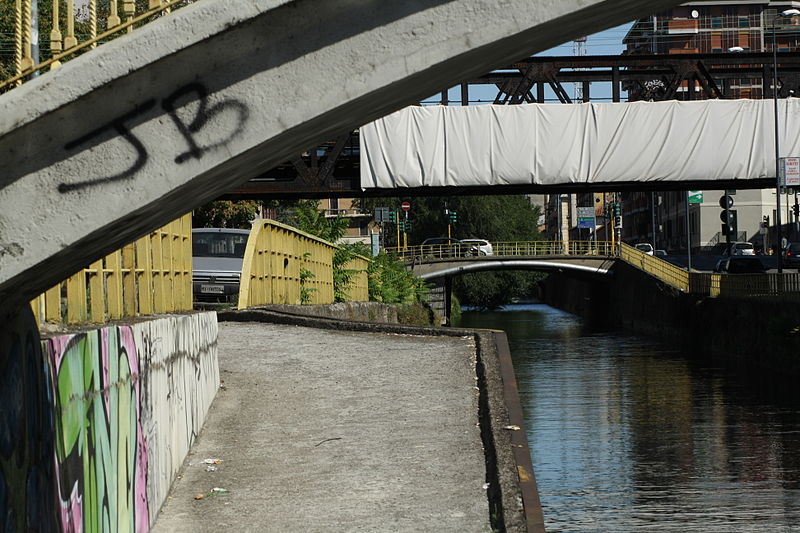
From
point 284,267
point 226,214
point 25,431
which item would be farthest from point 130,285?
point 226,214

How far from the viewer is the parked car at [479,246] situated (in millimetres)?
71625

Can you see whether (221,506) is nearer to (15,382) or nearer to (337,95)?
(15,382)

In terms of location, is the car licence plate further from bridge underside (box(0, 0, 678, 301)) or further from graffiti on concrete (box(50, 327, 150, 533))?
bridge underside (box(0, 0, 678, 301))

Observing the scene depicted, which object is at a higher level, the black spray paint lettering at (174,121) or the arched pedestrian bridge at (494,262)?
the black spray paint lettering at (174,121)

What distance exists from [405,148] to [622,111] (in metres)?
5.30

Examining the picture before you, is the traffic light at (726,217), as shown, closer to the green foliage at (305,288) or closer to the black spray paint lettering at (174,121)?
the green foliage at (305,288)

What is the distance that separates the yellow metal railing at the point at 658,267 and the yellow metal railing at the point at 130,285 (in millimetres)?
39713

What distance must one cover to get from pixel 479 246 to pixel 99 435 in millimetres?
66635

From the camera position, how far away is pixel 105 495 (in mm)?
6605

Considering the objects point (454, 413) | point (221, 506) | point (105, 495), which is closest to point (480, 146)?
point (454, 413)

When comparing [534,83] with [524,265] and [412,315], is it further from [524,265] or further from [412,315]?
[524,265]

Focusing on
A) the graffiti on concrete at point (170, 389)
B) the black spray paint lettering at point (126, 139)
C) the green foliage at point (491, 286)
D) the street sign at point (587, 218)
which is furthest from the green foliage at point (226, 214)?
the street sign at point (587, 218)

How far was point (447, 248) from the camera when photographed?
72312 millimetres

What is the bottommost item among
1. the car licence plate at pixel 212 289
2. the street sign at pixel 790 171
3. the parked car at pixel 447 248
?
the car licence plate at pixel 212 289
